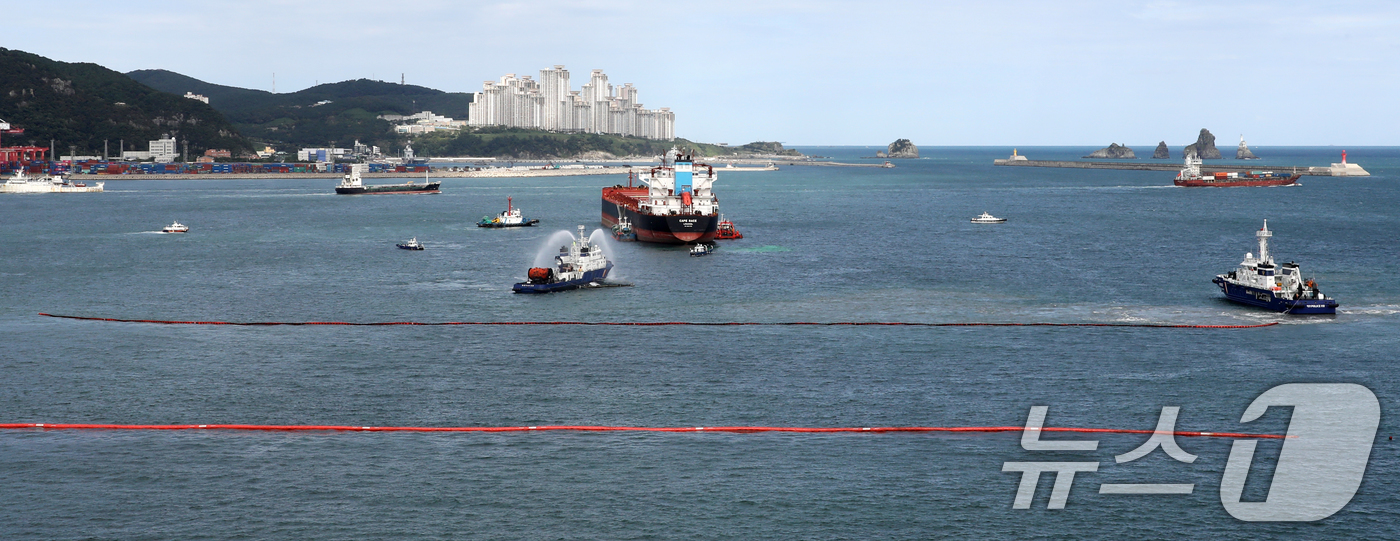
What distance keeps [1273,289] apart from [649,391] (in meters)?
45.5

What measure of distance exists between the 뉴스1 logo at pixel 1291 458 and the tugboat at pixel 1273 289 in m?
21.8

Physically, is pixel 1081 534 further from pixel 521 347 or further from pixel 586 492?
pixel 521 347

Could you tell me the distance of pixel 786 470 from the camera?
41250mm

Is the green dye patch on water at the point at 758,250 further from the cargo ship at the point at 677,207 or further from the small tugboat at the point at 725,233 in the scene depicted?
the small tugboat at the point at 725,233

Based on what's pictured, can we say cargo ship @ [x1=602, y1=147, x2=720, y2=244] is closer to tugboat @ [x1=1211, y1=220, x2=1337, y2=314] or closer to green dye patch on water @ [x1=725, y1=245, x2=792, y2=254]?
green dye patch on water @ [x1=725, y1=245, x2=792, y2=254]

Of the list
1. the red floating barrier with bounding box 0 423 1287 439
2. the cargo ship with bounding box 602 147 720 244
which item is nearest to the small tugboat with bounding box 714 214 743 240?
the cargo ship with bounding box 602 147 720 244

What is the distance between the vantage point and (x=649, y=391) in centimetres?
5281

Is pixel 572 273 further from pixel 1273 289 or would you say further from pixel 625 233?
pixel 1273 289

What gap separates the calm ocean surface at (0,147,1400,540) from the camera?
121 feet

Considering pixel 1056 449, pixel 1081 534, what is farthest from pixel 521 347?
pixel 1081 534

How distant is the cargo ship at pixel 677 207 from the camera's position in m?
121

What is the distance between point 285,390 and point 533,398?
39.7 feet

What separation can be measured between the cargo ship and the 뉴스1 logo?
74142 mm

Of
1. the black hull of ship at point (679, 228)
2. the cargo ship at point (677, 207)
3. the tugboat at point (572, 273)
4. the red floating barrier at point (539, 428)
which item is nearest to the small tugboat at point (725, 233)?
the cargo ship at point (677, 207)
